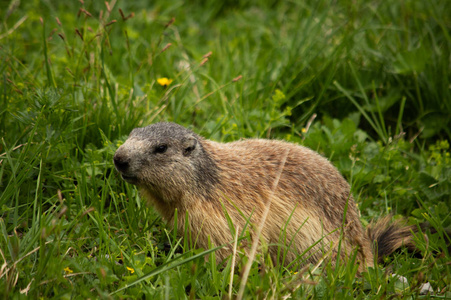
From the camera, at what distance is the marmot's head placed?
379 centimetres

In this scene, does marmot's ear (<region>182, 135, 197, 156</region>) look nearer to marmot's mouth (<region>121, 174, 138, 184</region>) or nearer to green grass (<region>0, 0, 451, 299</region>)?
marmot's mouth (<region>121, 174, 138, 184</region>)

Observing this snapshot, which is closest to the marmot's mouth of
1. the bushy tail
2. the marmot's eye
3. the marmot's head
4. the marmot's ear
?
the marmot's head

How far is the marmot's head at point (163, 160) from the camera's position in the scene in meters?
3.79

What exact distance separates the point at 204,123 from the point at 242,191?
1.64 metres

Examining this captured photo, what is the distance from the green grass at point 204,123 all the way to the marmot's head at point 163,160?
35cm

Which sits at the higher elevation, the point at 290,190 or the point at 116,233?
the point at 290,190

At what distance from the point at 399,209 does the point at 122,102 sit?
3056 millimetres

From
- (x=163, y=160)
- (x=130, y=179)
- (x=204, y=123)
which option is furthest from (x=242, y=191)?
(x=204, y=123)

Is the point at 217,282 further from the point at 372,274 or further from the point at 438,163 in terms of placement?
the point at 438,163

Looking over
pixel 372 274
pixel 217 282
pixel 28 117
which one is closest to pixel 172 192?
pixel 217 282

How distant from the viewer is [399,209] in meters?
4.87

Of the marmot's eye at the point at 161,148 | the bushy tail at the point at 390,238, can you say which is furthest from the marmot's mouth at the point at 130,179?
the bushy tail at the point at 390,238

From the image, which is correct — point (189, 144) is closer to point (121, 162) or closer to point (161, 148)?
point (161, 148)

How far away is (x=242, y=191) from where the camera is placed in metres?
4.10
